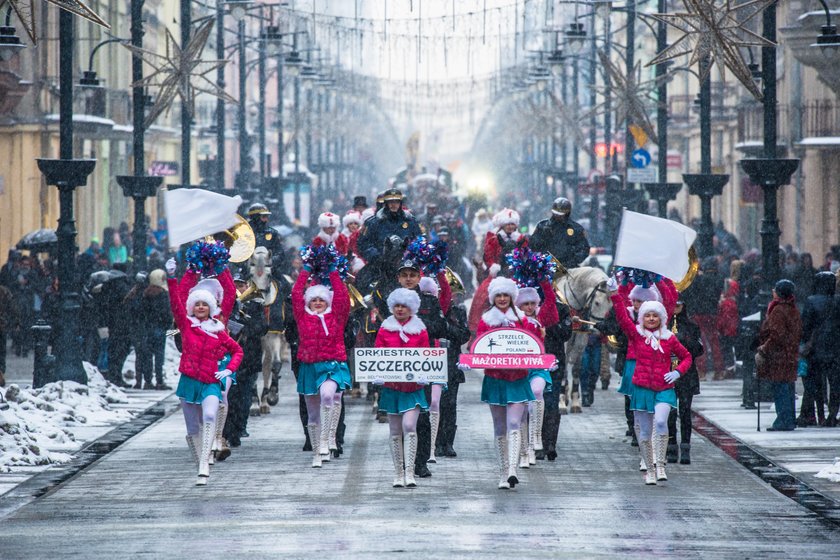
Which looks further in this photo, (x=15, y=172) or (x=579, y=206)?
(x=579, y=206)

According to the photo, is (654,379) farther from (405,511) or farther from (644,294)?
(405,511)

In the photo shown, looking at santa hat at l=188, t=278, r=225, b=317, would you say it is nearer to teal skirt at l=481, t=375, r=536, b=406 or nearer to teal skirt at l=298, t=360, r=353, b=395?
teal skirt at l=298, t=360, r=353, b=395

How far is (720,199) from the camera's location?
200ft

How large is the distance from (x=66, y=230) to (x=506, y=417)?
10284mm

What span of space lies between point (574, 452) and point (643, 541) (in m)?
5.50

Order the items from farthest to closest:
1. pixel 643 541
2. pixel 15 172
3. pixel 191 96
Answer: pixel 15 172
pixel 191 96
pixel 643 541

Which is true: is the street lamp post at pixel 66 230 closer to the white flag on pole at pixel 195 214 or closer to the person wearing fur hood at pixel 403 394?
the white flag on pole at pixel 195 214

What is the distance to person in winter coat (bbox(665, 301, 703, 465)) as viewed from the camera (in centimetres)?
1678

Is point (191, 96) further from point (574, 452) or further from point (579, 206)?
point (579, 206)

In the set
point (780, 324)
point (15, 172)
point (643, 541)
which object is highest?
point (15, 172)

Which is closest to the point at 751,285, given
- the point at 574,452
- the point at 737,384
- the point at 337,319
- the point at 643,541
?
the point at 737,384

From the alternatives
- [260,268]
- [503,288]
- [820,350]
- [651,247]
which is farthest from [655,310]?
[260,268]

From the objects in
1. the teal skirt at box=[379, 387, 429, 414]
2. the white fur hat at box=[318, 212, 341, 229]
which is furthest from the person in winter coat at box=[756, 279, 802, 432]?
the teal skirt at box=[379, 387, 429, 414]

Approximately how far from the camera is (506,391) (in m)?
15.2
